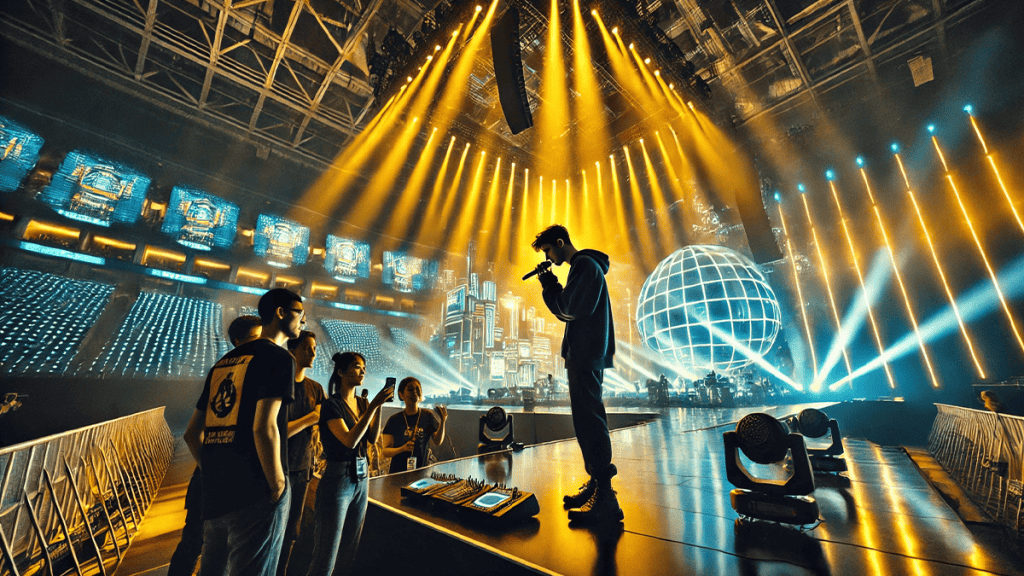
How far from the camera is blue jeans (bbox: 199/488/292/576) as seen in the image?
1.42 metres

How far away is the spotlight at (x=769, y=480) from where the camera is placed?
→ 1.63m

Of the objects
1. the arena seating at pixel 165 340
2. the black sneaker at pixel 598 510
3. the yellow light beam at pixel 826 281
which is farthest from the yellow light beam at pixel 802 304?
the arena seating at pixel 165 340

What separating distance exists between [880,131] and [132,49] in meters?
23.9

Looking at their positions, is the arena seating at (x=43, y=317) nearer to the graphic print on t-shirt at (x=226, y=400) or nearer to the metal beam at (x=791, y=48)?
the graphic print on t-shirt at (x=226, y=400)

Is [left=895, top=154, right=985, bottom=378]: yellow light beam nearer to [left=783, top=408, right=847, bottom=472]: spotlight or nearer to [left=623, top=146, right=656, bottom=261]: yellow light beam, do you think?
[left=623, top=146, right=656, bottom=261]: yellow light beam

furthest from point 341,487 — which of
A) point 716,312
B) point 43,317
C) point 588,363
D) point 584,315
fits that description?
point 43,317

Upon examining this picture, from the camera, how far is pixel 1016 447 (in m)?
3.49

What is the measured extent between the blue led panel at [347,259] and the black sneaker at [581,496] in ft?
71.8

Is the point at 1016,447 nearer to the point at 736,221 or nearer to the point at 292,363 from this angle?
the point at 292,363

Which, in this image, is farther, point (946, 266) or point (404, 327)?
point (404, 327)

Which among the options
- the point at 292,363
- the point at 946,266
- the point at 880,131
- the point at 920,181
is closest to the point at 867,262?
the point at 946,266

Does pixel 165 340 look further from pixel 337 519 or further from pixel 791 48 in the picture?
pixel 791 48

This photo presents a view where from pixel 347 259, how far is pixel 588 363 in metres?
21.9

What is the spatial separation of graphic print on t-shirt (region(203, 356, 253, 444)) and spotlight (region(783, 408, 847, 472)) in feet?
12.9
